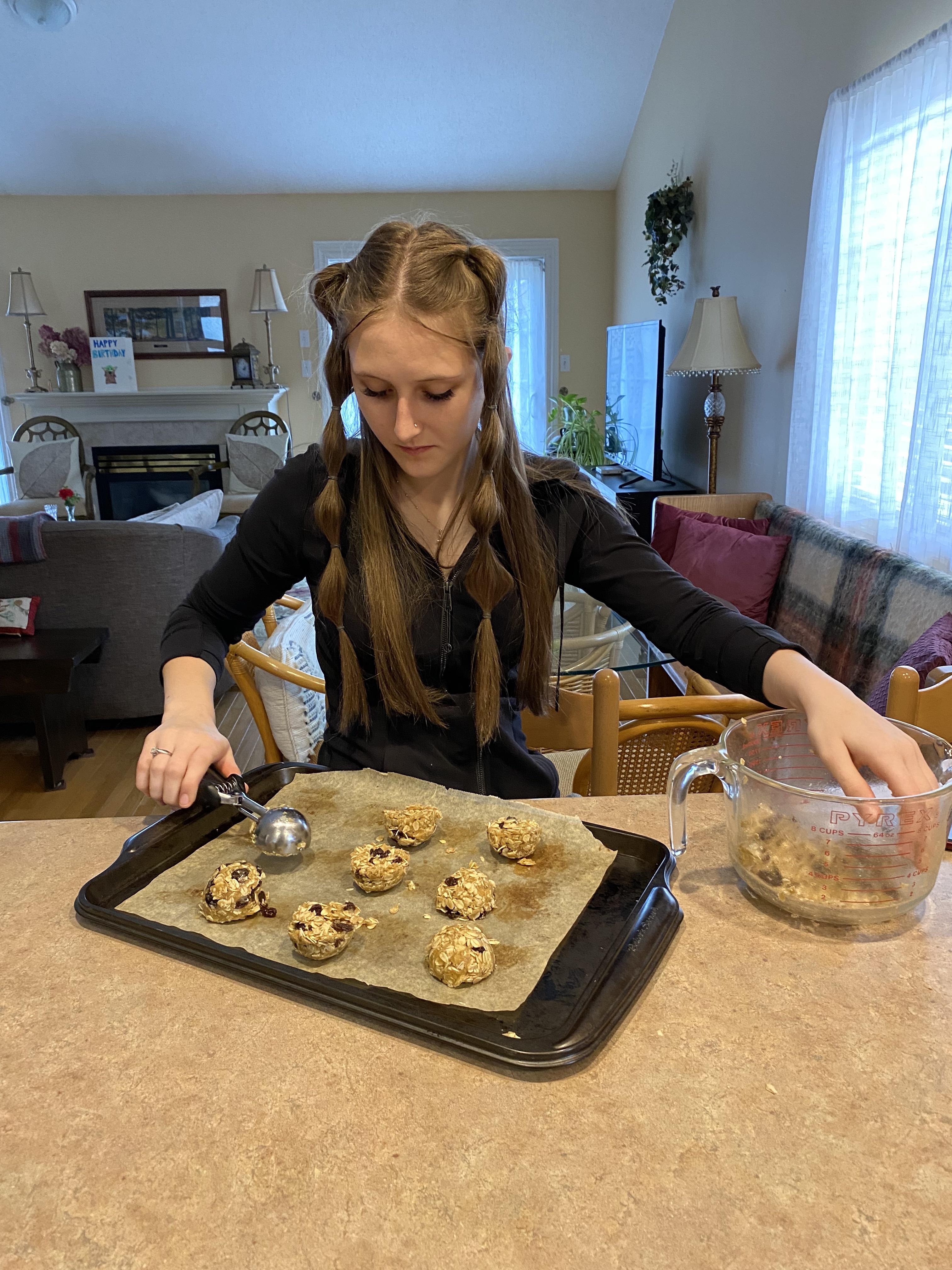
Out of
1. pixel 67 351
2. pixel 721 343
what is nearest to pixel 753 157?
pixel 721 343

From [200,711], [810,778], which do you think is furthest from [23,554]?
[810,778]

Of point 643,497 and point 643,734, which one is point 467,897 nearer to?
point 643,734

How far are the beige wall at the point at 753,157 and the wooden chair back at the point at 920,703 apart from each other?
→ 2.05m

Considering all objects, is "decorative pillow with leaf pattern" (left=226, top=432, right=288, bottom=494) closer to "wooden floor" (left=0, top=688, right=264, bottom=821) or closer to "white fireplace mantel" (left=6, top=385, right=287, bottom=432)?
"white fireplace mantel" (left=6, top=385, right=287, bottom=432)

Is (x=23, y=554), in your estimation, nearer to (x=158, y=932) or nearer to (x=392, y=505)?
(x=392, y=505)

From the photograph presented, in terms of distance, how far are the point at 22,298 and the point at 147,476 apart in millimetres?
1435

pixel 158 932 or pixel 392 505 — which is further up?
pixel 392 505

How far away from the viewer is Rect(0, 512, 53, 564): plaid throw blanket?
9.86ft

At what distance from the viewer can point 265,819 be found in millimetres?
857

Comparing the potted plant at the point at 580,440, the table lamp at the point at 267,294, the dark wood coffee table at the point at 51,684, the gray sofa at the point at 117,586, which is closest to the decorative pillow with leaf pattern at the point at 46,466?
the table lamp at the point at 267,294

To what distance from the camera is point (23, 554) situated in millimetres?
3035

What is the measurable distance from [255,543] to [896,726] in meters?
0.83

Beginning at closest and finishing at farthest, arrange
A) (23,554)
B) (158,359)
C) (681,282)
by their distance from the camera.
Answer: (23,554), (681,282), (158,359)

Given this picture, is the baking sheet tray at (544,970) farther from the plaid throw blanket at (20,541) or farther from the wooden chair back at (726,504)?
the wooden chair back at (726,504)
